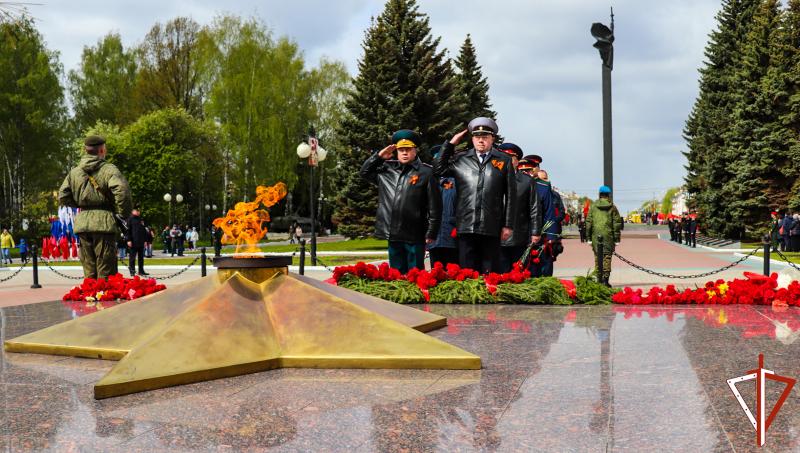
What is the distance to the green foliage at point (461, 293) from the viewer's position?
26.0 ft

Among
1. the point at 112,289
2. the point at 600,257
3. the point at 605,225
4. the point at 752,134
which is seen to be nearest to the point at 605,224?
the point at 605,225

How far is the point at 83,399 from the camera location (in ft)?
12.6

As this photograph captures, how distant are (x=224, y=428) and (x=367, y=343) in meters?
1.48

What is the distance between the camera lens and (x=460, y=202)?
762 centimetres

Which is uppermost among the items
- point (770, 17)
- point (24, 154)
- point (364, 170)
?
point (770, 17)

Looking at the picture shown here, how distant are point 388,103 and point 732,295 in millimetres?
22246

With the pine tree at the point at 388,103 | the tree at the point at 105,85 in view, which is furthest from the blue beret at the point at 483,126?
the tree at the point at 105,85

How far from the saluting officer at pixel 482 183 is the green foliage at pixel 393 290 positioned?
85 centimetres

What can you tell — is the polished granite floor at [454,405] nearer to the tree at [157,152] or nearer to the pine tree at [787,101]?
the pine tree at [787,101]

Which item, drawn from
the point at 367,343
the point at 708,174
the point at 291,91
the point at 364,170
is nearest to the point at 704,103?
the point at 708,174

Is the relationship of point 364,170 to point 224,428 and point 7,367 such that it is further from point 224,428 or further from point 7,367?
point 224,428

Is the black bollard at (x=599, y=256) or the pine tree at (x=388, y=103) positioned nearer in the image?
the black bollard at (x=599, y=256)

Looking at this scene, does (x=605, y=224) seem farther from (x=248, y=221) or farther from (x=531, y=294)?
(x=248, y=221)

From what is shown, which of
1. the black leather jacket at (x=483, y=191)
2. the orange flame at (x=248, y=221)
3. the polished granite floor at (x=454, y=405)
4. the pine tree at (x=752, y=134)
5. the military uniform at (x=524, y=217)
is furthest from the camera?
the pine tree at (x=752, y=134)
